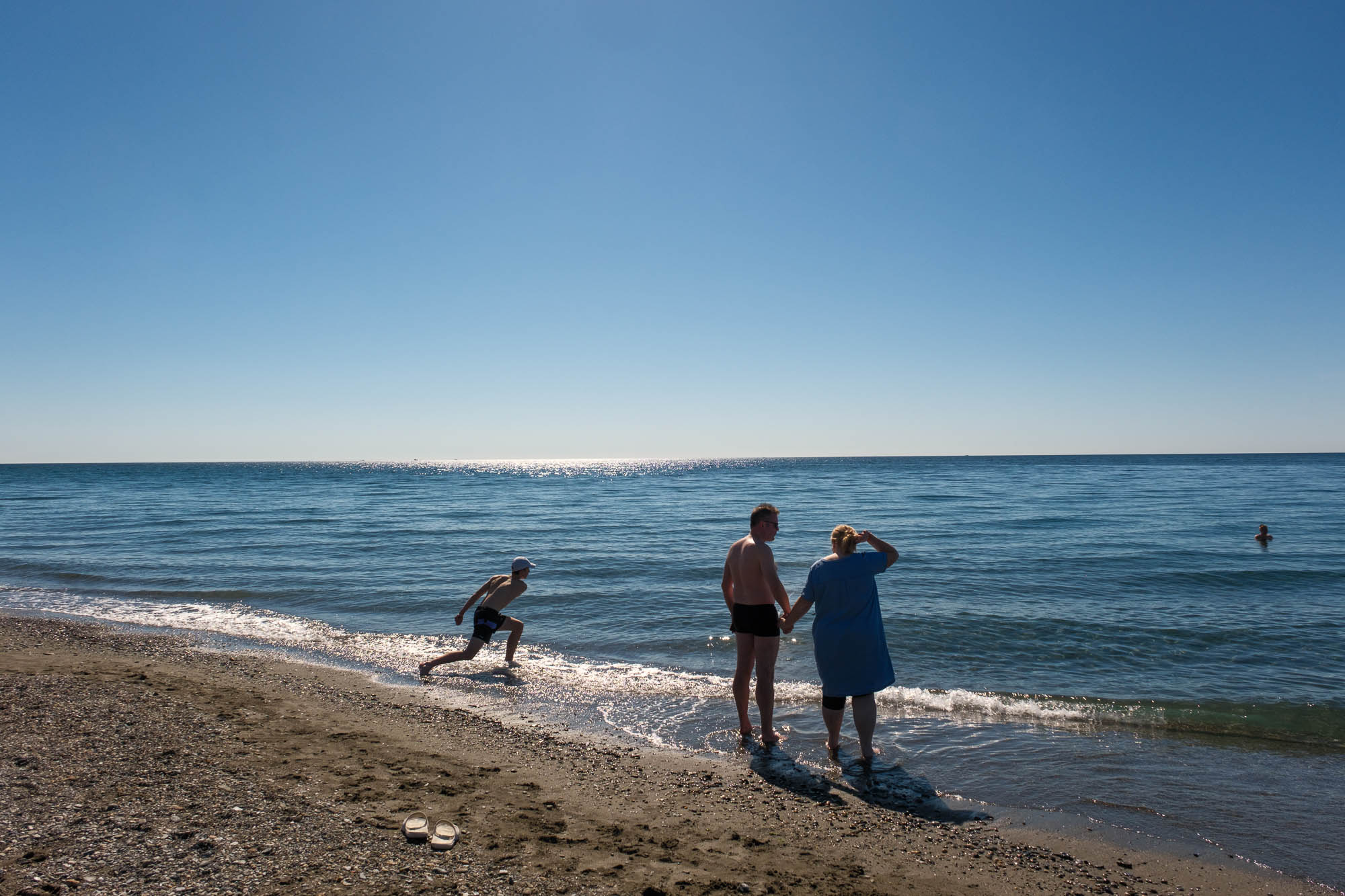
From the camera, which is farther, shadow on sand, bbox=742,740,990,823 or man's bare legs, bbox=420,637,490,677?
man's bare legs, bbox=420,637,490,677

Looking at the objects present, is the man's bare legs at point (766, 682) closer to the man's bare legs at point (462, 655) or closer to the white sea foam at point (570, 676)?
the white sea foam at point (570, 676)

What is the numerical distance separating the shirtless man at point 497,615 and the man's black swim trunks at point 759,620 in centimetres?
347

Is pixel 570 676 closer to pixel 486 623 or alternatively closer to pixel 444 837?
pixel 486 623

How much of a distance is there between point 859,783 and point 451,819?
9.46ft

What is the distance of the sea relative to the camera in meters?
5.36

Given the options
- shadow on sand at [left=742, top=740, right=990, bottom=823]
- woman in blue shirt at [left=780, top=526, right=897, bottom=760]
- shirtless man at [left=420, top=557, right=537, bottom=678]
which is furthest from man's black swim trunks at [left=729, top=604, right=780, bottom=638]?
shirtless man at [left=420, top=557, right=537, bottom=678]

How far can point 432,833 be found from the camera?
156 inches

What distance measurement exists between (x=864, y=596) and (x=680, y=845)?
7.32 feet

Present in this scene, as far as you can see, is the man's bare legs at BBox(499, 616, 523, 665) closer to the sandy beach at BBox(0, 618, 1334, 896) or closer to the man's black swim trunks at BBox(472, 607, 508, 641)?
the man's black swim trunks at BBox(472, 607, 508, 641)

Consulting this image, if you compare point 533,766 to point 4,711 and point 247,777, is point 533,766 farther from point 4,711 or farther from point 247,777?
point 4,711

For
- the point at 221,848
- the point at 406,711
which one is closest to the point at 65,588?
the point at 406,711

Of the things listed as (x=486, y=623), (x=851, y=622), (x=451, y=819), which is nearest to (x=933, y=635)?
(x=851, y=622)

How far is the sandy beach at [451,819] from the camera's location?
140 inches

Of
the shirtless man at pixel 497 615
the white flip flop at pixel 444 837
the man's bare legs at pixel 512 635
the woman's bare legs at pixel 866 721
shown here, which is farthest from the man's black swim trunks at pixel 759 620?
the man's bare legs at pixel 512 635
